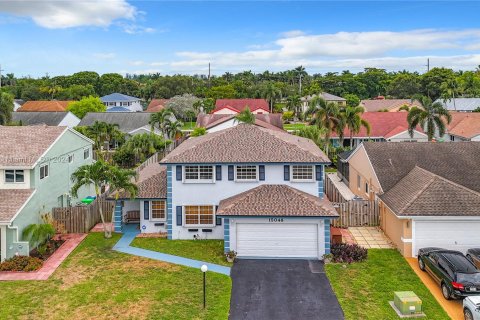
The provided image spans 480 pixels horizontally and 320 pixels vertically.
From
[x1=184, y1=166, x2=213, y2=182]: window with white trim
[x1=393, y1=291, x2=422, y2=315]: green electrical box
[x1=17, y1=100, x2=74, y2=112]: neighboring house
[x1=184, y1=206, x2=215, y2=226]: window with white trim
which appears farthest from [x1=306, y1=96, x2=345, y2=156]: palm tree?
[x1=17, y1=100, x2=74, y2=112]: neighboring house

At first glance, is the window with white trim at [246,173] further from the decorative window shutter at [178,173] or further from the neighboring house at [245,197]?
the decorative window shutter at [178,173]

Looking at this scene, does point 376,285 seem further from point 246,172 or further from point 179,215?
point 179,215

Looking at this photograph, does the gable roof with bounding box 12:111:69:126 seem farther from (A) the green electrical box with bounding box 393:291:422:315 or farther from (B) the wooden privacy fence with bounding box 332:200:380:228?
(A) the green electrical box with bounding box 393:291:422:315

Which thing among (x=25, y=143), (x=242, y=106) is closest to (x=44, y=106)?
(x=242, y=106)

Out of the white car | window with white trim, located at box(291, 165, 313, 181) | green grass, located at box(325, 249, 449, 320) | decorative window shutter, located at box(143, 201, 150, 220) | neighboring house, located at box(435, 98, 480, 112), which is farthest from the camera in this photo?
neighboring house, located at box(435, 98, 480, 112)

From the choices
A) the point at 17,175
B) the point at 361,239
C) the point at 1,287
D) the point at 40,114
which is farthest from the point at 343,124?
the point at 40,114

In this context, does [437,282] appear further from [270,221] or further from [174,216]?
[174,216]

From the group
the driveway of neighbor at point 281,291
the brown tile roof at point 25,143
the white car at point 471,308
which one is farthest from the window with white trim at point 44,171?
the white car at point 471,308
